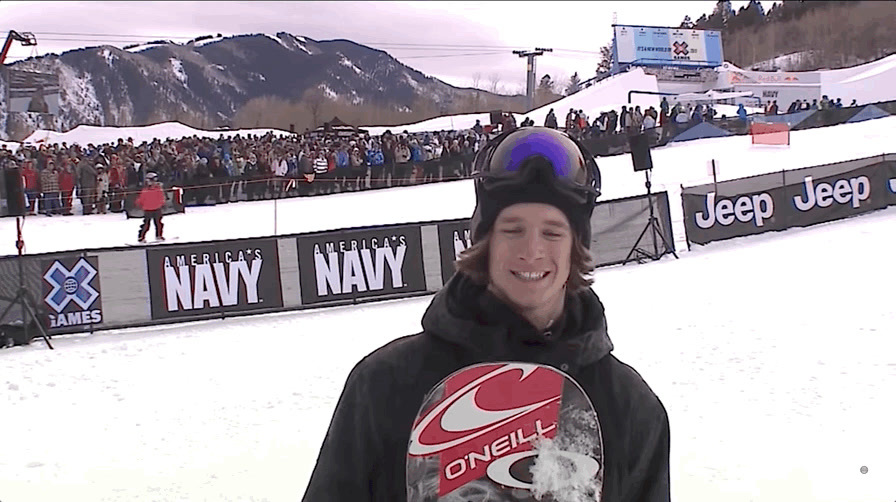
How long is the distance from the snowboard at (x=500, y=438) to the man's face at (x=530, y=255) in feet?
0.55

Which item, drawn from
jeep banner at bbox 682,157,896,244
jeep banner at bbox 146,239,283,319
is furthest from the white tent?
jeep banner at bbox 146,239,283,319

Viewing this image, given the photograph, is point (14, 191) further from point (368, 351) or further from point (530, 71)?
point (530, 71)

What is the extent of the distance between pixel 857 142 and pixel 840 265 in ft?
46.6

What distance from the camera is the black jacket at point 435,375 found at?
1.85m

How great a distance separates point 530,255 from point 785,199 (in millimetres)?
15605

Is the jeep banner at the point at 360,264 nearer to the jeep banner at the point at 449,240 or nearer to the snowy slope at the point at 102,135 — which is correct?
the jeep banner at the point at 449,240

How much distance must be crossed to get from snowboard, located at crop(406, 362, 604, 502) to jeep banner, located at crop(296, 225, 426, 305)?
31.8 feet

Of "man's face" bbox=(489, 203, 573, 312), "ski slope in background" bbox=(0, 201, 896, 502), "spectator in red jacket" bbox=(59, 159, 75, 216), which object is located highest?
"spectator in red jacket" bbox=(59, 159, 75, 216)

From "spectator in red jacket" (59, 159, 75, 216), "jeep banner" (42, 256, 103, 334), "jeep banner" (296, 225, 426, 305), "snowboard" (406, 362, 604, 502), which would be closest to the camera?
"snowboard" (406, 362, 604, 502)

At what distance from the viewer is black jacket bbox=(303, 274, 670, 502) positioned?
1.85 m

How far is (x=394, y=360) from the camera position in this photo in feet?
6.18

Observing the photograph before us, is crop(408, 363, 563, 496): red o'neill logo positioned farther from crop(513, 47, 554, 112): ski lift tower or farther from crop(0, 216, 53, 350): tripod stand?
crop(513, 47, 554, 112): ski lift tower

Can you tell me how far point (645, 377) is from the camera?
808 centimetres

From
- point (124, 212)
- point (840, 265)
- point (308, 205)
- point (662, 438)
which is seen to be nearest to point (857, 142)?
point (840, 265)
